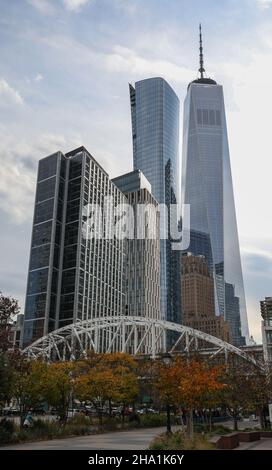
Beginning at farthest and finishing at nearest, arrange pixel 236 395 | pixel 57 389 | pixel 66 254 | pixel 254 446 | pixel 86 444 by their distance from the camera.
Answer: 1. pixel 66 254
2. pixel 236 395
3. pixel 57 389
4. pixel 86 444
5. pixel 254 446

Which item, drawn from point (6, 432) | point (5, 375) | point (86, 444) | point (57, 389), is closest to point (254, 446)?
point (86, 444)

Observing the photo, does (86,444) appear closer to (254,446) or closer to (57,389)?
(254,446)

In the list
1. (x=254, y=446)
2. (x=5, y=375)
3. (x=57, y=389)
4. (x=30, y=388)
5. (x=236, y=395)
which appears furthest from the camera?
(x=236, y=395)

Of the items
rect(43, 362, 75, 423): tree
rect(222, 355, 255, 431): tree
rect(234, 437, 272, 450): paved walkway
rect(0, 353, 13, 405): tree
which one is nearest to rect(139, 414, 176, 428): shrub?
rect(222, 355, 255, 431): tree

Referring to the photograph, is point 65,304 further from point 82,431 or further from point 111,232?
point 82,431

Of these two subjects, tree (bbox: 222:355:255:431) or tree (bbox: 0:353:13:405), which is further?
tree (bbox: 222:355:255:431)

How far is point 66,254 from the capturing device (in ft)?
529

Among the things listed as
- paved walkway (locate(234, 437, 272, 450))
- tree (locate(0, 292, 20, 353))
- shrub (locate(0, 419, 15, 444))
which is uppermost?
tree (locate(0, 292, 20, 353))

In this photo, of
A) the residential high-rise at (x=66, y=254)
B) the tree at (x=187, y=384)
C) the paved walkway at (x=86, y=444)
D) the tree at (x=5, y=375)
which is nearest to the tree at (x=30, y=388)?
the paved walkway at (x=86, y=444)

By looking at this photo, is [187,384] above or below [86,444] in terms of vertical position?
Result: above

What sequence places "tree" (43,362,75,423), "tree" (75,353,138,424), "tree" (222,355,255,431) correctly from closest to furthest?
1. "tree" (43,362,75,423)
2. "tree" (222,355,255,431)
3. "tree" (75,353,138,424)

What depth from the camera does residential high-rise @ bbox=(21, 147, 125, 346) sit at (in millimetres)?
152625

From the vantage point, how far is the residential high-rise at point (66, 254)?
153 metres

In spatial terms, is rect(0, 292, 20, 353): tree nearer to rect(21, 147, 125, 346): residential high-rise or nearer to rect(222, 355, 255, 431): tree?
rect(222, 355, 255, 431): tree
